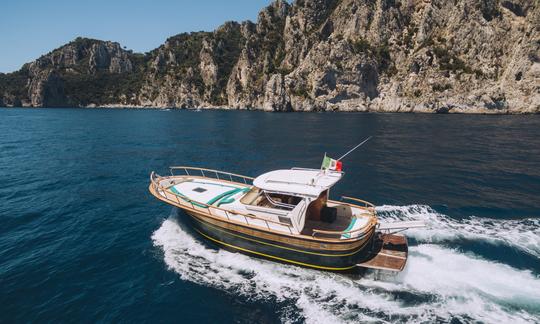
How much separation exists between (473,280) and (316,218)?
7367mm

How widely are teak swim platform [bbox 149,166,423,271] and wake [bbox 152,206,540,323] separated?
2.40ft

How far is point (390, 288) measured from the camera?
1285 centimetres

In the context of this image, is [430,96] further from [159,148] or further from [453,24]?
[159,148]

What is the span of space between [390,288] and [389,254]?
1645mm

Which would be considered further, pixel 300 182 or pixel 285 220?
pixel 300 182

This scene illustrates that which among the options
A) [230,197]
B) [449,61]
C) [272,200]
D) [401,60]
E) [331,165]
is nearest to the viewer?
[272,200]

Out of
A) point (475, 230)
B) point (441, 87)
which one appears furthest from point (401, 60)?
point (475, 230)

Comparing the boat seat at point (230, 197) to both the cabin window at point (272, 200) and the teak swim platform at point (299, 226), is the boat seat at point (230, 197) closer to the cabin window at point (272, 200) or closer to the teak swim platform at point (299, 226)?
the teak swim platform at point (299, 226)

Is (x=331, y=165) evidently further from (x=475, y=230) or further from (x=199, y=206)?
(x=475, y=230)

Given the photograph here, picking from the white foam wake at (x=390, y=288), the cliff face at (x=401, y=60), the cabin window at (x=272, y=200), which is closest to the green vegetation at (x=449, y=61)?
the cliff face at (x=401, y=60)

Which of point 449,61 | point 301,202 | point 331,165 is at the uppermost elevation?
point 449,61

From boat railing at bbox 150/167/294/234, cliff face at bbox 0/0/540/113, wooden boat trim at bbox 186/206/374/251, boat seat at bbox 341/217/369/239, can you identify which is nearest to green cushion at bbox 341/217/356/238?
boat seat at bbox 341/217/369/239

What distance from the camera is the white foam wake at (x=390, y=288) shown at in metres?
11.3

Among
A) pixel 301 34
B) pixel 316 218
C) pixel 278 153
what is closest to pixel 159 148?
pixel 278 153
